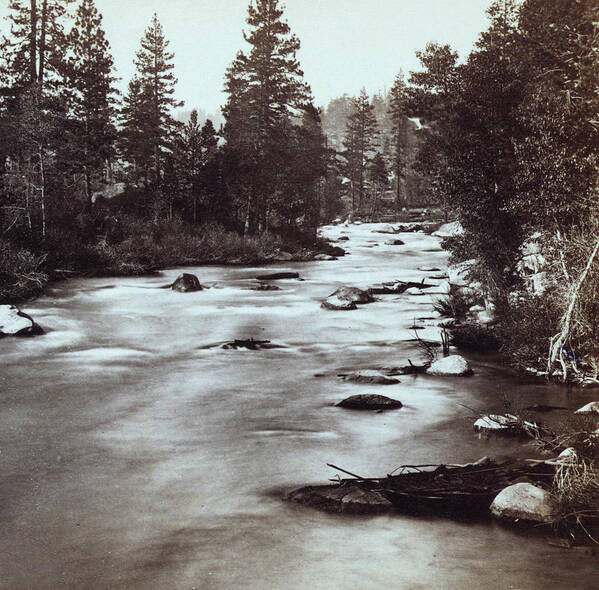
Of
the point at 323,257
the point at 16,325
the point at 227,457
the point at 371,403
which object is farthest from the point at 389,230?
the point at 227,457

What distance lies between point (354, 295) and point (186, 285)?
730 cm

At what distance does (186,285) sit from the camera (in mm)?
25828

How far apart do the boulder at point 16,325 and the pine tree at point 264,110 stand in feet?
77.6

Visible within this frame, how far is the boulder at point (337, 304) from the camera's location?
70.3 ft

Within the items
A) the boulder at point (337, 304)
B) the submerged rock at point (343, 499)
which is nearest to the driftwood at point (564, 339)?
the submerged rock at point (343, 499)

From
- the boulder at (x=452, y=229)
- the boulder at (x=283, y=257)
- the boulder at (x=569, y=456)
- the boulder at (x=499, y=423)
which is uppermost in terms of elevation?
the boulder at (x=452, y=229)

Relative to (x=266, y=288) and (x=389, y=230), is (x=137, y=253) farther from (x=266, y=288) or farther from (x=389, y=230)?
(x=389, y=230)

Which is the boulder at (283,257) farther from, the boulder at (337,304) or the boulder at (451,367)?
the boulder at (451,367)

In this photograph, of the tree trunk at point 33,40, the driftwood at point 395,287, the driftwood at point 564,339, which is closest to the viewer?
the driftwood at point 564,339

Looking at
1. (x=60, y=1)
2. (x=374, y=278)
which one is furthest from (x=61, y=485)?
(x=60, y=1)

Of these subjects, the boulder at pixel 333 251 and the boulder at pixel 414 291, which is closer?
the boulder at pixel 414 291

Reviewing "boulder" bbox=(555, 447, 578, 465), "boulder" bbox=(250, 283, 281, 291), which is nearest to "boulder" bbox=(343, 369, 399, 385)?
"boulder" bbox=(555, 447, 578, 465)

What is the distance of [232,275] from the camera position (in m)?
31.4

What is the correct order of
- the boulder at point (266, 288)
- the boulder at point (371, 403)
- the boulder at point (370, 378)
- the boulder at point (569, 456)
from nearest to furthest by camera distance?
the boulder at point (569, 456), the boulder at point (371, 403), the boulder at point (370, 378), the boulder at point (266, 288)
